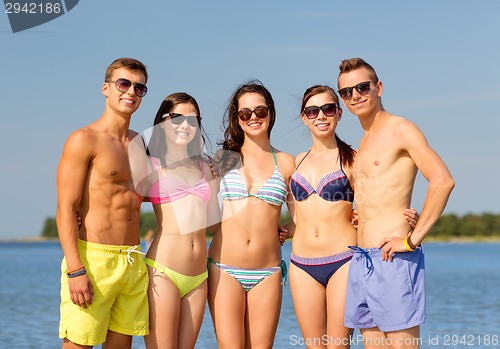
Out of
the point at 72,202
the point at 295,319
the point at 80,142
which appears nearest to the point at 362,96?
the point at 80,142

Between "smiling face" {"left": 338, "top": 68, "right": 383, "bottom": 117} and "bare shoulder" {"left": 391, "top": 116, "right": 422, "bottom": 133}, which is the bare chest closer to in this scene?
"smiling face" {"left": 338, "top": 68, "right": 383, "bottom": 117}

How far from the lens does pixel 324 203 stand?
6.69 m

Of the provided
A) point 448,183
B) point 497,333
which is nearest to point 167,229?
point 448,183

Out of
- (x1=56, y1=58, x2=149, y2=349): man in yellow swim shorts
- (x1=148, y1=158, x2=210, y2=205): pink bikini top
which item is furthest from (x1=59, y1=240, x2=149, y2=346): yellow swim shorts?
(x1=148, y1=158, x2=210, y2=205): pink bikini top

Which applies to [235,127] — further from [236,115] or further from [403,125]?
[403,125]

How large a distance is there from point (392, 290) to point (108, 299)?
2.47 metres

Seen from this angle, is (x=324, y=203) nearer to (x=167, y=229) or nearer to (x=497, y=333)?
(x=167, y=229)

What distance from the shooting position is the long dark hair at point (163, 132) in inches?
265

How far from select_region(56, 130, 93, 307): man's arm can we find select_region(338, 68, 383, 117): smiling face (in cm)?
240

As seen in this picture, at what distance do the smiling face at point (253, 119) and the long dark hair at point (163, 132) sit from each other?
1.59 feet

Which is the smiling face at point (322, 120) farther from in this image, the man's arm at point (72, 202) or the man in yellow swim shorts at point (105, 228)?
the man's arm at point (72, 202)

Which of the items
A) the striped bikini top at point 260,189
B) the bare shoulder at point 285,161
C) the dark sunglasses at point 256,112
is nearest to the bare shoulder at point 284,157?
the bare shoulder at point 285,161

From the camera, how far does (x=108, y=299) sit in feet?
20.4

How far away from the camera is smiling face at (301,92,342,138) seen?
6.91 m
